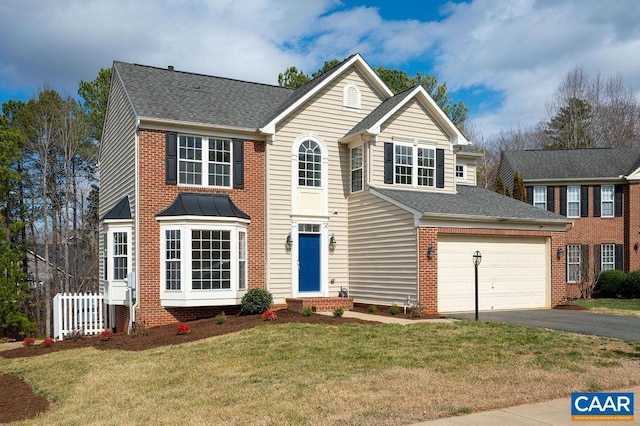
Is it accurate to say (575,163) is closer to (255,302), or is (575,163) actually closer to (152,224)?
(255,302)

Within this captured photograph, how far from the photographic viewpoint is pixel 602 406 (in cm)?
751

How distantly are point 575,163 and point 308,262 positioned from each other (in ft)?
→ 59.3

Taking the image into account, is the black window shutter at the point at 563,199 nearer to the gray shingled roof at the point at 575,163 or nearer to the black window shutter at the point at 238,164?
the gray shingled roof at the point at 575,163


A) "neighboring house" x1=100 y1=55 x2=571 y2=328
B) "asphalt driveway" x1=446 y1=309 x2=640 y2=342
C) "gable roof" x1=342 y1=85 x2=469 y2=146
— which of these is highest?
"gable roof" x1=342 y1=85 x2=469 y2=146

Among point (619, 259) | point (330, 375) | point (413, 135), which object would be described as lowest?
point (330, 375)

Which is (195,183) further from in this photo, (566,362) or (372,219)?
(566,362)

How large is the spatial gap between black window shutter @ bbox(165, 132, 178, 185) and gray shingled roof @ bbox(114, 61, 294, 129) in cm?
60

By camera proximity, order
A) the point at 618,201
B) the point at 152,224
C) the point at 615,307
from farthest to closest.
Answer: the point at 618,201
the point at 615,307
the point at 152,224

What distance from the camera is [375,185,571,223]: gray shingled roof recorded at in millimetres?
18078

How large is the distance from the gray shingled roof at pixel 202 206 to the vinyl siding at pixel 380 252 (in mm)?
3976

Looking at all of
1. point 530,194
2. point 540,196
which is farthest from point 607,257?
point 530,194

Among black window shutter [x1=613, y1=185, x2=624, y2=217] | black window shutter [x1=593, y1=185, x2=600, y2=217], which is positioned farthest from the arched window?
black window shutter [x1=613, y1=185, x2=624, y2=217]

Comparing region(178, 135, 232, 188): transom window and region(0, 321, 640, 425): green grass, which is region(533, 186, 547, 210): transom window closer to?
region(178, 135, 232, 188): transom window

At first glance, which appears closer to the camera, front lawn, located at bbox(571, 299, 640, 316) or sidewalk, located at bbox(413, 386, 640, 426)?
sidewalk, located at bbox(413, 386, 640, 426)
